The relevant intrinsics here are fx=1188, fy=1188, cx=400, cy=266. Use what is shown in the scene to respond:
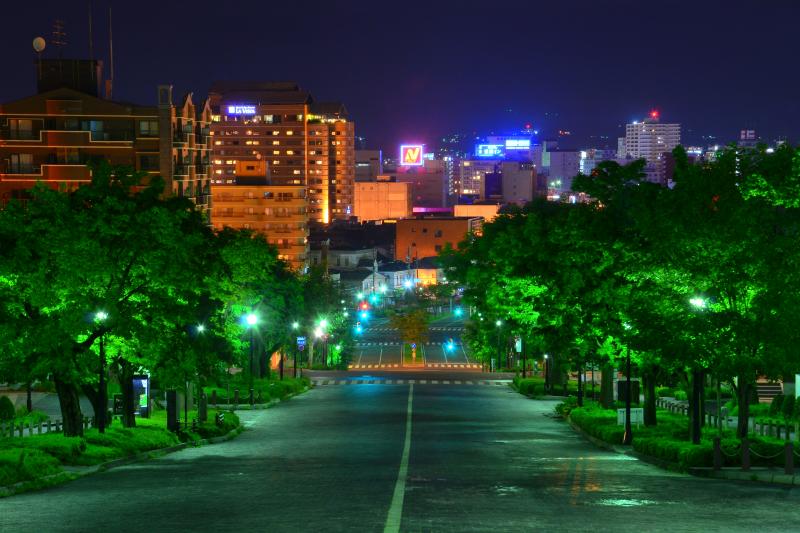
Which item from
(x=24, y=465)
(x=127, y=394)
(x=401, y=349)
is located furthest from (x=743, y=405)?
(x=401, y=349)

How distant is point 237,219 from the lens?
182 metres

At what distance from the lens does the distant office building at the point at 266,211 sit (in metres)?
181

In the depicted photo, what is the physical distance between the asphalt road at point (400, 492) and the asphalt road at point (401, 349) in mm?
83635

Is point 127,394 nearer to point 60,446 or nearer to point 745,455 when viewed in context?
point 60,446

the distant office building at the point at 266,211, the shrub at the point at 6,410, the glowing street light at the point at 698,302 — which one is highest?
the distant office building at the point at 266,211

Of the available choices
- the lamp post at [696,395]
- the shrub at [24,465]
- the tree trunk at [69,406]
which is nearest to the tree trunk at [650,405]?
the lamp post at [696,395]

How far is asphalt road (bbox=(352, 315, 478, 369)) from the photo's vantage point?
130 metres

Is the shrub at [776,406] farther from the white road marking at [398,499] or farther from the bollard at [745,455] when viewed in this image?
the bollard at [745,455]

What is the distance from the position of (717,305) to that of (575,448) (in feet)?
28.0

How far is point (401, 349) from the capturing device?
143 metres

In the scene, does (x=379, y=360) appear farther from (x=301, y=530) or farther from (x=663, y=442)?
(x=301, y=530)

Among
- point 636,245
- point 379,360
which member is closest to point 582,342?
point 636,245

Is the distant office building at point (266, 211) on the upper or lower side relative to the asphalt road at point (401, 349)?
upper

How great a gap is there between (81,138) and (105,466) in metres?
82.9
